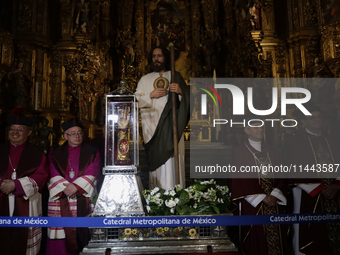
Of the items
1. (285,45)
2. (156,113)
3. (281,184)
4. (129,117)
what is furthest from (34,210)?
(285,45)

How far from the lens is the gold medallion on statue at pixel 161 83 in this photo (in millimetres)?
3791

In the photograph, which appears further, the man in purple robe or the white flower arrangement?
the man in purple robe

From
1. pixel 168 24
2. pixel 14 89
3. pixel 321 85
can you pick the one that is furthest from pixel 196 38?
pixel 14 89

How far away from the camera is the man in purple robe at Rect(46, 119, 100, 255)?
11.1 feet

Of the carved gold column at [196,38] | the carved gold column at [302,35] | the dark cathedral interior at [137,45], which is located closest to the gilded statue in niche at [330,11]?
the dark cathedral interior at [137,45]

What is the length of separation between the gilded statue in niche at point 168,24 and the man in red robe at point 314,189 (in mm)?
7568

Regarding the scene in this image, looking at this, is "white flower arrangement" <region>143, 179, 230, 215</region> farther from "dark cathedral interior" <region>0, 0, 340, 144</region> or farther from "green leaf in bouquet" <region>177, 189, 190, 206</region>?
"dark cathedral interior" <region>0, 0, 340, 144</region>

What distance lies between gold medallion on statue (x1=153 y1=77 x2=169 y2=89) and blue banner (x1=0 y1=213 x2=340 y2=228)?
5.65 feet

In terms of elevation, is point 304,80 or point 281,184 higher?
point 304,80

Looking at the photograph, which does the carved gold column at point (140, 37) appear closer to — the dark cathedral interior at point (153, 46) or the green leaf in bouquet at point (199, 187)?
the dark cathedral interior at point (153, 46)

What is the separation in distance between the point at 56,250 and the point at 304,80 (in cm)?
794

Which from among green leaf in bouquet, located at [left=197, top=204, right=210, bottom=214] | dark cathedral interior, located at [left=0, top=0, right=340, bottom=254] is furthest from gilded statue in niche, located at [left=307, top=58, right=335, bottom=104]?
green leaf in bouquet, located at [left=197, top=204, right=210, bottom=214]

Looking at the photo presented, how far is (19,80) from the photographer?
740cm

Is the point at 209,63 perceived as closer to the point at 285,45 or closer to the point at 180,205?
the point at 285,45
